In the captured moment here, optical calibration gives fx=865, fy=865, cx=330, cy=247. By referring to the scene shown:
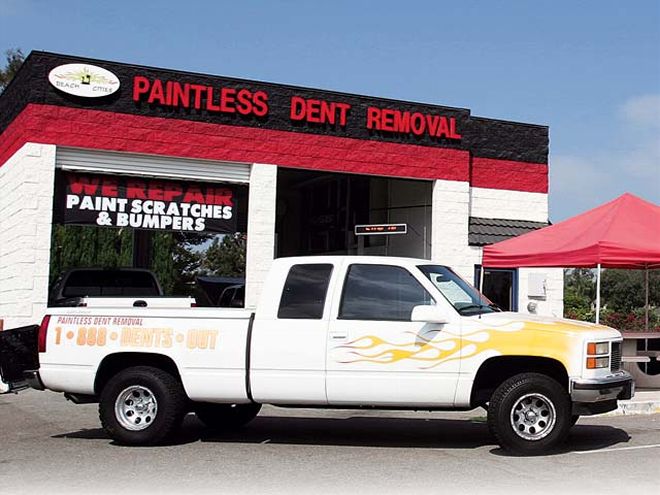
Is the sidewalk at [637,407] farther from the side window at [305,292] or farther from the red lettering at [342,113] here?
the red lettering at [342,113]

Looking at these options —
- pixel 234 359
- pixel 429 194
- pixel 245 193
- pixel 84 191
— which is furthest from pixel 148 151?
pixel 234 359

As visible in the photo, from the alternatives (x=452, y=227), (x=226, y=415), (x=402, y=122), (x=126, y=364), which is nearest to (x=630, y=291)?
(x=452, y=227)

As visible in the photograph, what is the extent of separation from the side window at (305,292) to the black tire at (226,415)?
1.68m

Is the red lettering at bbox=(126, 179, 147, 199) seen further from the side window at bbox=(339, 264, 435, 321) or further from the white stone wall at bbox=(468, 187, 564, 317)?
the side window at bbox=(339, 264, 435, 321)

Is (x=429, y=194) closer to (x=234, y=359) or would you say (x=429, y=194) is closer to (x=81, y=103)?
(x=81, y=103)

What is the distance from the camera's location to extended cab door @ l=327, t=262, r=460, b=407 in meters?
8.62

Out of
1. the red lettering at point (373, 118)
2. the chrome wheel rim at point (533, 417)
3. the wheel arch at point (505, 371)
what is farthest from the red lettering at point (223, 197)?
the chrome wheel rim at point (533, 417)

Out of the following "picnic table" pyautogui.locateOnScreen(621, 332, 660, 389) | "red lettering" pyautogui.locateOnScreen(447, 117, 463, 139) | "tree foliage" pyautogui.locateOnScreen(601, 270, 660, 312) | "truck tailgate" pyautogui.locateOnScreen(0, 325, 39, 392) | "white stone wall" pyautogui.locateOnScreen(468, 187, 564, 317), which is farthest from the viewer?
"tree foliage" pyautogui.locateOnScreen(601, 270, 660, 312)

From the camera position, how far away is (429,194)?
22891 mm

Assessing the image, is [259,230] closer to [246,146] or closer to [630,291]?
[246,146]

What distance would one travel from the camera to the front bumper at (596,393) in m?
8.39

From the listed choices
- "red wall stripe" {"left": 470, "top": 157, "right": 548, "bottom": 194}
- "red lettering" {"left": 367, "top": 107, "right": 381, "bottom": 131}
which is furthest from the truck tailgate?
"red wall stripe" {"left": 470, "top": 157, "right": 548, "bottom": 194}

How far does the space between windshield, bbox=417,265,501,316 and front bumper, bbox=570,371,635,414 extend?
1274 millimetres

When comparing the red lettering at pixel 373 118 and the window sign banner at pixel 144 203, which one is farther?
the red lettering at pixel 373 118
